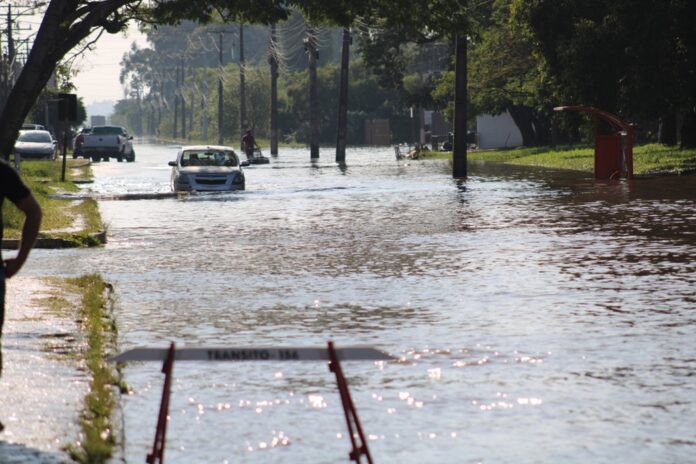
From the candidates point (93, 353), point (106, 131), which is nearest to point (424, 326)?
point (93, 353)

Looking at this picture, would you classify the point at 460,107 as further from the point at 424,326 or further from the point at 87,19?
the point at 424,326

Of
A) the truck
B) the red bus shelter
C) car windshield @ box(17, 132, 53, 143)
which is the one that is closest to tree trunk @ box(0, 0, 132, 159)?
the red bus shelter

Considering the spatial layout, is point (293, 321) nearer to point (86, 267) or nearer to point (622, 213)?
point (86, 267)

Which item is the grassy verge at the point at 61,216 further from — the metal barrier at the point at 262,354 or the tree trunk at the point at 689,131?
the tree trunk at the point at 689,131

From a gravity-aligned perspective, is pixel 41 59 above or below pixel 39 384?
above

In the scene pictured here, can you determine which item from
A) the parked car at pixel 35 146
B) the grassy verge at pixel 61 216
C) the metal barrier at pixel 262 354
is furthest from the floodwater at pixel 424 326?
the parked car at pixel 35 146

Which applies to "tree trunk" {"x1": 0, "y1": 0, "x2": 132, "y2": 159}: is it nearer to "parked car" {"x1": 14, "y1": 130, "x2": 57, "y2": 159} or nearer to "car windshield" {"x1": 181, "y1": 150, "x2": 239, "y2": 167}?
"car windshield" {"x1": 181, "y1": 150, "x2": 239, "y2": 167}

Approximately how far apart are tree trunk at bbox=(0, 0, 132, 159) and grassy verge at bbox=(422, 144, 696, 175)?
70.0 feet

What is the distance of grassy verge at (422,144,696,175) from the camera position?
1753 inches

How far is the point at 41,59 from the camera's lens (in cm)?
2431

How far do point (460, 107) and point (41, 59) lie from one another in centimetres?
2020

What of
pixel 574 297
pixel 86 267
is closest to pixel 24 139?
pixel 86 267

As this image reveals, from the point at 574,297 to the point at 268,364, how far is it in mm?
4479

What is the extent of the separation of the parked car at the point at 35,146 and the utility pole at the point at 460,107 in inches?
876
